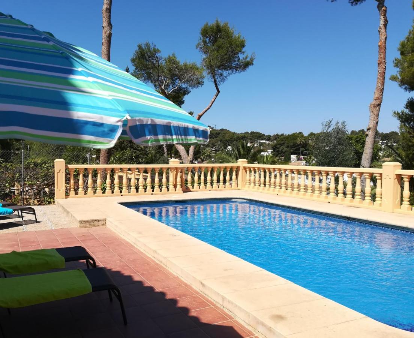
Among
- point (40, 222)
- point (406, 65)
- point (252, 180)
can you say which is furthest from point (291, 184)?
point (406, 65)

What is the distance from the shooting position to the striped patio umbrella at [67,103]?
2609mm

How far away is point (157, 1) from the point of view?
2923 cm

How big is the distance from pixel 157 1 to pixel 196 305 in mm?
28742

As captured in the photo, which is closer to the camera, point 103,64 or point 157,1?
point 103,64

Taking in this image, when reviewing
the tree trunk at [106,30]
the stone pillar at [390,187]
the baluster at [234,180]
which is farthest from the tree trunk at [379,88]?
the tree trunk at [106,30]

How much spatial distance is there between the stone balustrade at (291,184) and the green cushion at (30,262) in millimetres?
8552

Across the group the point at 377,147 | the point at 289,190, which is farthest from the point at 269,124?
the point at 289,190

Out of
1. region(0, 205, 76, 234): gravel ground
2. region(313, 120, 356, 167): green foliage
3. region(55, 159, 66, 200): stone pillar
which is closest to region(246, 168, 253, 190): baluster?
region(313, 120, 356, 167): green foliage

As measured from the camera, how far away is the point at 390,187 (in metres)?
10.7

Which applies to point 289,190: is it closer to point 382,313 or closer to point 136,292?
point 382,313

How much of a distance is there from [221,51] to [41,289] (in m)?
26.0

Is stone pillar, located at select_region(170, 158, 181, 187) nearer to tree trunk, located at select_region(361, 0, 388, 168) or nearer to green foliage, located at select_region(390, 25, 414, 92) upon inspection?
tree trunk, located at select_region(361, 0, 388, 168)

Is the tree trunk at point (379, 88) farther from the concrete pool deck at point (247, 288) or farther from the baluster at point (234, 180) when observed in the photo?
the concrete pool deck at point (247, 288)

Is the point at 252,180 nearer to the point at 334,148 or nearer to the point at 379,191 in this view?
the point at 379,191
